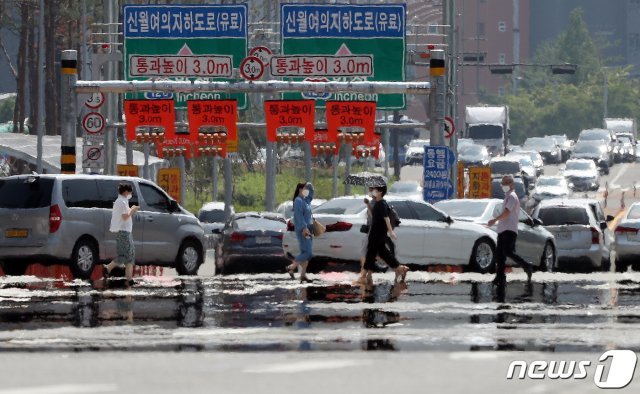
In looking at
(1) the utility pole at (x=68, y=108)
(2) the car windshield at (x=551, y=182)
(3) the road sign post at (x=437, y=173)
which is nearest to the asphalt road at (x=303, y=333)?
(1) the utility pole at (x=68, y=108)

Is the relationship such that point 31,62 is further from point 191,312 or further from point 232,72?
point 191,312

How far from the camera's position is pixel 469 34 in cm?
18325

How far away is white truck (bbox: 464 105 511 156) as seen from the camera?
10794cm

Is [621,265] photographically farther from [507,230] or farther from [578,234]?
[507,230]

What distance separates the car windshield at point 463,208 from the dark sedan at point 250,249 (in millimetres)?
3292

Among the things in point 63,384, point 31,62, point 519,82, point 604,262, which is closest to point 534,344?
point 63,384

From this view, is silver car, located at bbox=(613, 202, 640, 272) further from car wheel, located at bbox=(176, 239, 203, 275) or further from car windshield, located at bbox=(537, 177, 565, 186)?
car windshield, located at bbox=(537, 177, 565, 186)

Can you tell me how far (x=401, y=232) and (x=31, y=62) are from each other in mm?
60762

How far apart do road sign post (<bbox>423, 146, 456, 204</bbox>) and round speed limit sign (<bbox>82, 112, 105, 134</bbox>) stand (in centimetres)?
729

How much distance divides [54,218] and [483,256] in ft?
26.0

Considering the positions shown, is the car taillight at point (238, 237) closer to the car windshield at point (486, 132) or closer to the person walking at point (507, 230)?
the person walking at point (507, 230)

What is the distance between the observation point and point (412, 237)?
32.7 m

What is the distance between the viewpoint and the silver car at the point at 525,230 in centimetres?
3488

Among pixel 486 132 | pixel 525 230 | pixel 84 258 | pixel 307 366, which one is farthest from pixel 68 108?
pixel 486 132
